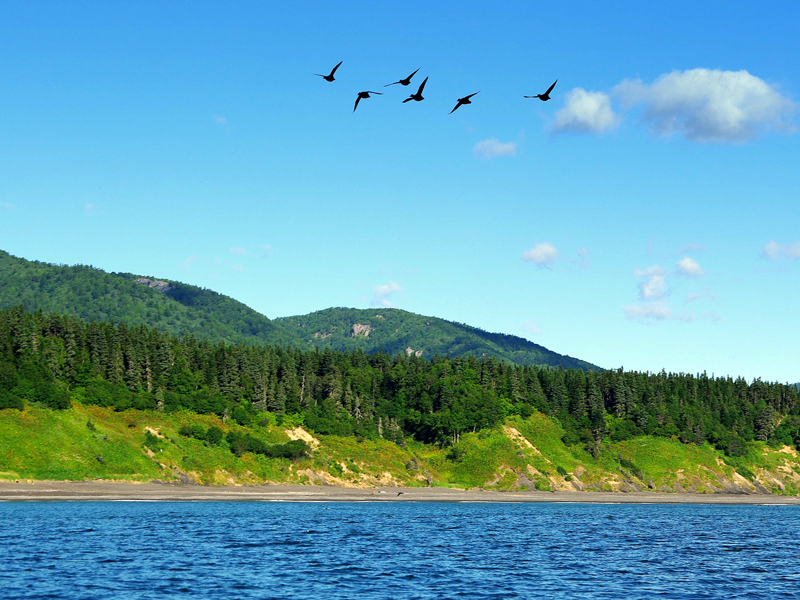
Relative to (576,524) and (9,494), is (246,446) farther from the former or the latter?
(576,524)

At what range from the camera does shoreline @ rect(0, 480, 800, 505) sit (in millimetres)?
116188

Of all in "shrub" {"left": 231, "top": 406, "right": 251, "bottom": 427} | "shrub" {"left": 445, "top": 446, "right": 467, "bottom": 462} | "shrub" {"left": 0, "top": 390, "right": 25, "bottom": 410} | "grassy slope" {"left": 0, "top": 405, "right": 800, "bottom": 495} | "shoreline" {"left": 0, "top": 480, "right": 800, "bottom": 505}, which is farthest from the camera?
"shrub" {"left": 445, "top": 446, "right": 467, "bottom": 462}

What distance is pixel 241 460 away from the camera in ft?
516

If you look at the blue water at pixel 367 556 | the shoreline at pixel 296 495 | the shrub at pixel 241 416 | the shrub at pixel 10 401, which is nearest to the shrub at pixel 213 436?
the shrub at pixel 241 416

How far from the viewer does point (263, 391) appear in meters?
188

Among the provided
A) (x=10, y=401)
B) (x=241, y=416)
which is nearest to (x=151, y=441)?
(x=10, y=401)

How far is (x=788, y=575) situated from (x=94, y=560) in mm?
51077

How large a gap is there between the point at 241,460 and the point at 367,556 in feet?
316

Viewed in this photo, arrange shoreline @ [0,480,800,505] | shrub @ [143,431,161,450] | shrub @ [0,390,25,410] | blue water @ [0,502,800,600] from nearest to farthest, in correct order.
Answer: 1. blue water @ [0,502,800,600]
2. shoreline @ [0,480,800,505]
3. shrub @ [0,390,25,410]
4. shrub @ [143,431,161,450]

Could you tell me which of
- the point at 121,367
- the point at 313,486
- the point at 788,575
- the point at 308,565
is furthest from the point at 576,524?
the point at 121,367

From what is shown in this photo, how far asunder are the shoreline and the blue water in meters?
8.62

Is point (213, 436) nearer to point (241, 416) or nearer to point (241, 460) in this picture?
point (241, 460)

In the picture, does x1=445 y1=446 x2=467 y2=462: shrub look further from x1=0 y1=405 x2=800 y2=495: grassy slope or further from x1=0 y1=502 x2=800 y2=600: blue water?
x1=0 y1=502 x2=800 y2=600: blue water

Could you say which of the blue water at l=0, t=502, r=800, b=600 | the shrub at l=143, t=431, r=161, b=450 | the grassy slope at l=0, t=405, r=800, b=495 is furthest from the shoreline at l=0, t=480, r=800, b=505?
the shrub at l=143, t=431, r=161, b=450
